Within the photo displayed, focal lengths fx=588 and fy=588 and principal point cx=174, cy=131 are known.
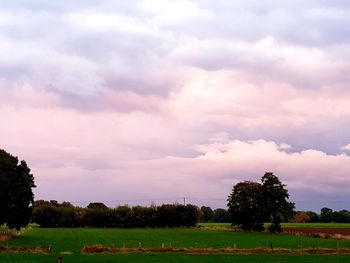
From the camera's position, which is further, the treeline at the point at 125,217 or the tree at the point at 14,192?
the treeline at the point at 125,217

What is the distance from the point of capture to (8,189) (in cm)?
9850

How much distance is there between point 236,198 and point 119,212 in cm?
5063

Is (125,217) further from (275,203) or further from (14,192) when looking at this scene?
(14,192)

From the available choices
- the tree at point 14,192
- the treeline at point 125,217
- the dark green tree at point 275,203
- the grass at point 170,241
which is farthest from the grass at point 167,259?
the treeline at point 125,217

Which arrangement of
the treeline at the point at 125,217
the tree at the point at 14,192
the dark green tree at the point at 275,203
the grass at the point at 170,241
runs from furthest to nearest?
the treeline at the point at 125,217 → the dark green tree at the point at 275,203 → the tree at the point at 14,192 → the grass at the point at 170,241

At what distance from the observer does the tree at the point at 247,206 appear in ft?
448

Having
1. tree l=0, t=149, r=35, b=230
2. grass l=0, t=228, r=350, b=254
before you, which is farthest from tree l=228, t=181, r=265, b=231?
tree l=0, t=149, r=35, b=230

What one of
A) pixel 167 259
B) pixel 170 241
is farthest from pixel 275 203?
pixel 167 259

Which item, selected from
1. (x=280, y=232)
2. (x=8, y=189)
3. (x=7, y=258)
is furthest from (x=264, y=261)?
(x=280, y=232)

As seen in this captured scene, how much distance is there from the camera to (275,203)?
440 ft

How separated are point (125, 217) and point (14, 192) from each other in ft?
263

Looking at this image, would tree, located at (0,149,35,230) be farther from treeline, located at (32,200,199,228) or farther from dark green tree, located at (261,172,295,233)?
treeline, located at (32,200,199,228)

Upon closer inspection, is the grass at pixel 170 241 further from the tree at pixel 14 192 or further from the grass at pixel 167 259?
the grass at pixel 167 259

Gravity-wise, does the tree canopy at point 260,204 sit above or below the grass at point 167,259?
above
